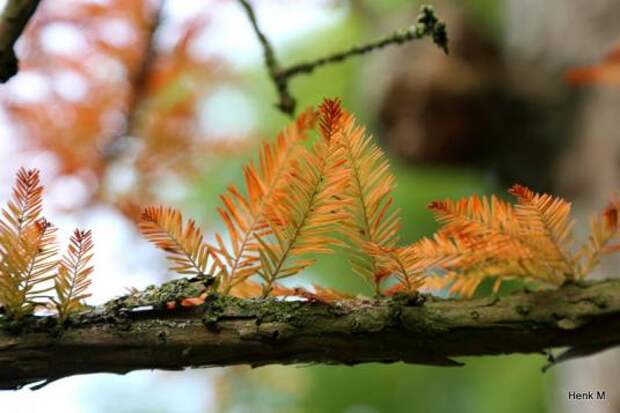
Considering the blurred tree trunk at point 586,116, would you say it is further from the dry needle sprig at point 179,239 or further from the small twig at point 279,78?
the dry needle sprig at point 179,239

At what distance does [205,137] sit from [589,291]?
627 mm

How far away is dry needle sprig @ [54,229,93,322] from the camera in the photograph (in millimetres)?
267

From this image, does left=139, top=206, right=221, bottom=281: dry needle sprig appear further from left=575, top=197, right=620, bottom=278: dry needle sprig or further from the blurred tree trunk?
the blurred tree trunk

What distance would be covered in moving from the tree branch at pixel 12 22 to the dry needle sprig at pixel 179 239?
99 mm

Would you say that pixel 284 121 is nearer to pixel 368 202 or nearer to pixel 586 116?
pixel 586 116

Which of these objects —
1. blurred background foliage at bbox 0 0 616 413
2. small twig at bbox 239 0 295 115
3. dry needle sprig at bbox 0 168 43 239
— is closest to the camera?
dry needle sprig at bbox 0 168 43 239

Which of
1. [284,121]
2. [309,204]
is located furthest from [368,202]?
[284,121]

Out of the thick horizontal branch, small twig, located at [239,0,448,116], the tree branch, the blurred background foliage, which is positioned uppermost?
the blurred background foliage

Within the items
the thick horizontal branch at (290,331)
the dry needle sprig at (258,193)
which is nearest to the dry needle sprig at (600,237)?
the thick horizontal branch at (290,331)

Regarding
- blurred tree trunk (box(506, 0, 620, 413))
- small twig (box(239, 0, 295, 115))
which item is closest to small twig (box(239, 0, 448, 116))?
small twig (box(239, 0, 295, 115))

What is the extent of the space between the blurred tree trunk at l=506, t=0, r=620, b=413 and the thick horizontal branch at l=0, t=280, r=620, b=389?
586mm

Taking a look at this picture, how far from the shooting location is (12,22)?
290mm

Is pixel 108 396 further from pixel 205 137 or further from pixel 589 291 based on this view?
pixel 589 291

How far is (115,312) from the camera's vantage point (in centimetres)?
28
